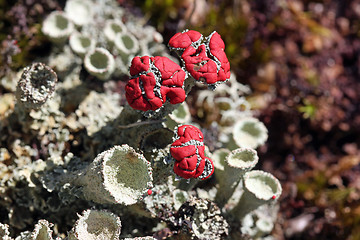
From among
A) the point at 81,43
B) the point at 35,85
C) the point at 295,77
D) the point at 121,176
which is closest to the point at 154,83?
the point at 121,176

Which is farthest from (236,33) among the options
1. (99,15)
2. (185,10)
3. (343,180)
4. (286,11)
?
(343,180)

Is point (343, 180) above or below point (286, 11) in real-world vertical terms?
below

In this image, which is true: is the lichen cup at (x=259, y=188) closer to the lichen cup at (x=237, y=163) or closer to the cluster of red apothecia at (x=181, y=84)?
the lichen cup at (x=237, y=163)

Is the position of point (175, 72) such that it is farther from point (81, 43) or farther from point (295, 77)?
point (295, 77)

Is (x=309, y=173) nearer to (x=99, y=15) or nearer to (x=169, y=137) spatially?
(x=169, y=137)

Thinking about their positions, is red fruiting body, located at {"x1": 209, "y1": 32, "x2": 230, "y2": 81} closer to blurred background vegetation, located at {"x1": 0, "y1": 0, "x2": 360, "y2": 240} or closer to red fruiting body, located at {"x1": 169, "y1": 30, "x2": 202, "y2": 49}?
red fruiting body, located at {"x1": 169, "y1": 30, "x2": 202, "y2": 49}

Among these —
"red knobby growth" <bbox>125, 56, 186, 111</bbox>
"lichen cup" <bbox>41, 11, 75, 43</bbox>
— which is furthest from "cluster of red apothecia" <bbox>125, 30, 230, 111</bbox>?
"lichen cup" <bbox>41, 11, 75, 43</bbox>
